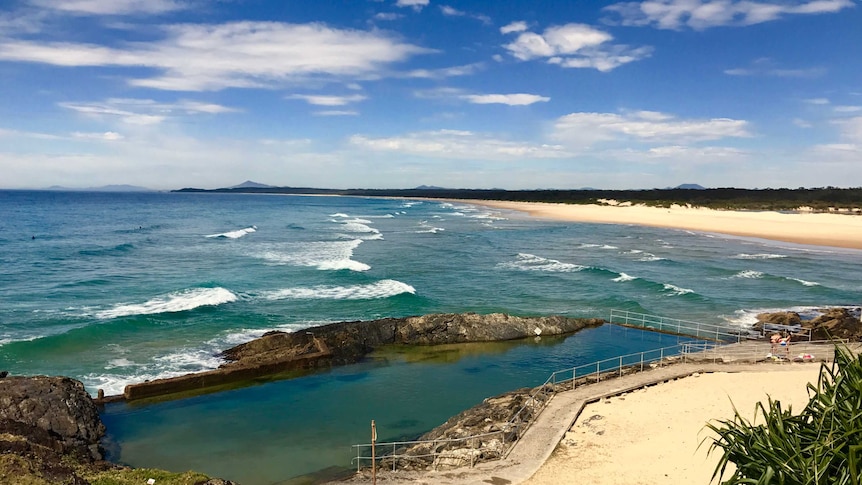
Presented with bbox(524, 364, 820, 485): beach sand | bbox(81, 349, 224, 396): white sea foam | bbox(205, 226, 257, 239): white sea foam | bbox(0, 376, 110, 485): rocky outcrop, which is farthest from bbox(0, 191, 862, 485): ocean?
bbox(524, 364, 820, 485): beach sand

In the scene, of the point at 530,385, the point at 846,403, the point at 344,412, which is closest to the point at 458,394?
the point at 530,385

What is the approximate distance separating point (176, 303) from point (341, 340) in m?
14.0

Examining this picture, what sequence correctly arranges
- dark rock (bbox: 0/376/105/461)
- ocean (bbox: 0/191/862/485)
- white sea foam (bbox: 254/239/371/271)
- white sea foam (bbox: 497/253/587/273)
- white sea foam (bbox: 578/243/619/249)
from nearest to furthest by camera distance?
dark rock (bbox: 0/376/105/461)
ocean (bbox: 0/191/862/485)
white sea foam (bbox: 497/253/587/273)
white sea foam (bbox: 254/239/371/271)
white sea foam (bbox: 578/243/619/249)

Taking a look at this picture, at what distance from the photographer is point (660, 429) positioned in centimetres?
1608

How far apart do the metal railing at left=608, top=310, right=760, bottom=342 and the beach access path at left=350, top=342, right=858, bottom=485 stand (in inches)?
222

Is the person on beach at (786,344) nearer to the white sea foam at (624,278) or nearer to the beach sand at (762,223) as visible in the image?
the white sea foam at (624,278)

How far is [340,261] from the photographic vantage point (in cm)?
4988

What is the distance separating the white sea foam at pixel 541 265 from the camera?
46969 millimetres

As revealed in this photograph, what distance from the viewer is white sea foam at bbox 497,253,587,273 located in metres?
47.0

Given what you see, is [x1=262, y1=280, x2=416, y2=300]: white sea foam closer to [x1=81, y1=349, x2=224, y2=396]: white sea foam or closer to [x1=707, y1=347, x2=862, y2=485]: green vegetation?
[x1=81, y1=349, x2=224, y2=396]: white sea foam

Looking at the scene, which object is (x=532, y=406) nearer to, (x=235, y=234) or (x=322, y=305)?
(x=322, y=305)

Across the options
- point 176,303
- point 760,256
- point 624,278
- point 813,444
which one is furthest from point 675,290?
point 813,444

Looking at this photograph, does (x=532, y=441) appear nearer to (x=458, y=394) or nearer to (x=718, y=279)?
(x=458, y=394)

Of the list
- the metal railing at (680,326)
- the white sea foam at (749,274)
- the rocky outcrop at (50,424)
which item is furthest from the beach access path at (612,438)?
the white sea foam at (749,274)
